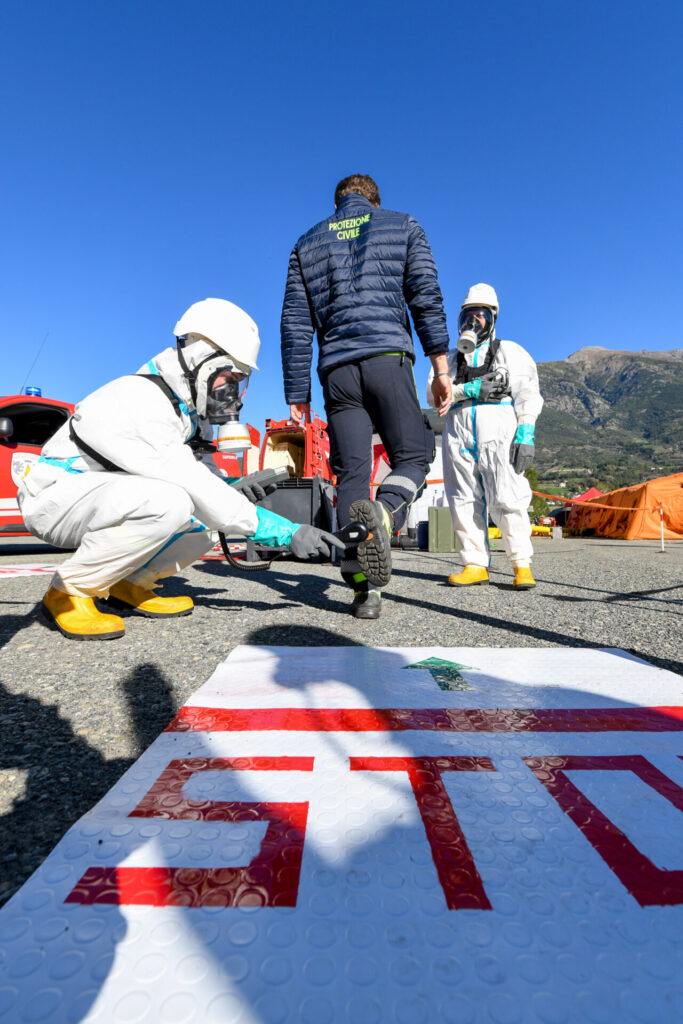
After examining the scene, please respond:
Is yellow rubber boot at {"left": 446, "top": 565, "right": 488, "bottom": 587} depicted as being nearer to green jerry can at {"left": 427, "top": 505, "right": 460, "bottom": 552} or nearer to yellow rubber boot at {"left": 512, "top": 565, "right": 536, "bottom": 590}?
yellow rubber boot at {"left": 512, "top": 565, "right": 536, "bottom": 590}

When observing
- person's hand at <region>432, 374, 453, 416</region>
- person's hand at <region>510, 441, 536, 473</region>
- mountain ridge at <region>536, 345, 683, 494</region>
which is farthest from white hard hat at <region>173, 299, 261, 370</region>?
mountain ridge at <region>536, 345, 683, 494</region>

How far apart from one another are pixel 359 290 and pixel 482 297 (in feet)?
5.21

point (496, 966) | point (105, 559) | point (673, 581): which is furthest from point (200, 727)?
point (673, 581)

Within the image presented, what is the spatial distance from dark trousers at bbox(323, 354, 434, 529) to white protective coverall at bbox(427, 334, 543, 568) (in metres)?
1.17

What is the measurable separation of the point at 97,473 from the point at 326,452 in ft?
21.5

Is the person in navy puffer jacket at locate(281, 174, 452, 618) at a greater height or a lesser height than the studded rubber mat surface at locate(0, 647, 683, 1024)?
greater

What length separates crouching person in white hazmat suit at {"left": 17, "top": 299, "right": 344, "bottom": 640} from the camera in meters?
2.10

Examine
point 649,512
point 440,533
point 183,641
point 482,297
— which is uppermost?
point 482,297

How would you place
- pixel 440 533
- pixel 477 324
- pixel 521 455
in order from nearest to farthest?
pixel 521 455
pixel 477 324
pixel 440 533

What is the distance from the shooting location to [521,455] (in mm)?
3762

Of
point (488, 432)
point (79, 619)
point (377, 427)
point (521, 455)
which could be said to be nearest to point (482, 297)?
point (488, 432)

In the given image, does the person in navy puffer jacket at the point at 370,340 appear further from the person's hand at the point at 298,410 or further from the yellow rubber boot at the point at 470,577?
the yellow rubber boot at the point at 470,577

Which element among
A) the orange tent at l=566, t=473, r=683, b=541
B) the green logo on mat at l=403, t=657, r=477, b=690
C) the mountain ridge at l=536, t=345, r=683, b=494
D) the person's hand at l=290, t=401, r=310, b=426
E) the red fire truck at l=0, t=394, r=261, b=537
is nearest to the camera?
the green logo on mat at l=403, t=657, r=477, b=690

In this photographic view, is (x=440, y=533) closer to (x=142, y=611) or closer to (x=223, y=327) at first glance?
(x=142, y=611)
